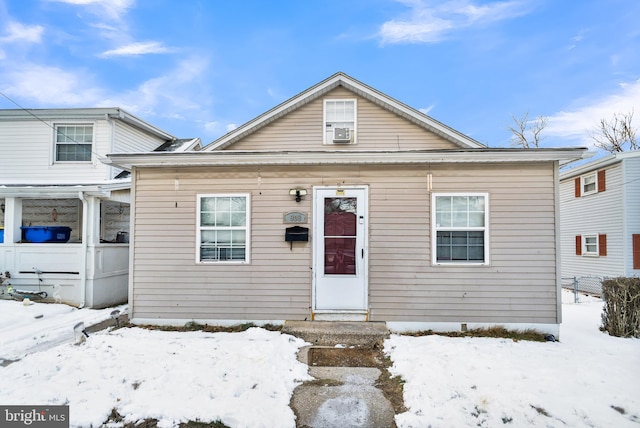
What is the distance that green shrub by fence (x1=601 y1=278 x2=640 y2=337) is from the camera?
211 inches

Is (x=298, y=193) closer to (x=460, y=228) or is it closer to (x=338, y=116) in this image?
(x=338, y=116)

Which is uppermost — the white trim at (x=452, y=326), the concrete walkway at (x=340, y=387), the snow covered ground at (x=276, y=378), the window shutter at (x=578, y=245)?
the window shutter at (x=578, y=245)

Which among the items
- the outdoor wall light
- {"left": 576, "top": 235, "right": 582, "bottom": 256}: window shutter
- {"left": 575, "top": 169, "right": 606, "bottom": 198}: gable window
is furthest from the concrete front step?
{"left": 576, "top": 235, "right": 582, "bottom": 256}: window shutter

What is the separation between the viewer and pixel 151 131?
436 inches

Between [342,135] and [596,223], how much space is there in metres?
11.4

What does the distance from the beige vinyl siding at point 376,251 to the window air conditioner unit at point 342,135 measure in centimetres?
156

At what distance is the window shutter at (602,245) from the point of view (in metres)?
12.1

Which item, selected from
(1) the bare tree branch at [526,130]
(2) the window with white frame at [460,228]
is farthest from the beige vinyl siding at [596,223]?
(1) the bare tree branch at [526,130]

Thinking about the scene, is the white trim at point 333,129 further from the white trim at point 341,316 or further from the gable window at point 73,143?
the gable window at point 73,143

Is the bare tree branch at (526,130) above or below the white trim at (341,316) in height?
above

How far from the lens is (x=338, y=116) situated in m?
7.41

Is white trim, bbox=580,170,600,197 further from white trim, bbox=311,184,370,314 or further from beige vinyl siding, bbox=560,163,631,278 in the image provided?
white trim, bbox=311,184,370,314

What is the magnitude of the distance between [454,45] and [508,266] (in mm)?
14797

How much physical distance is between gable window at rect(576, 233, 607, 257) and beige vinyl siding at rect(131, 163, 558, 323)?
926 centimetres
